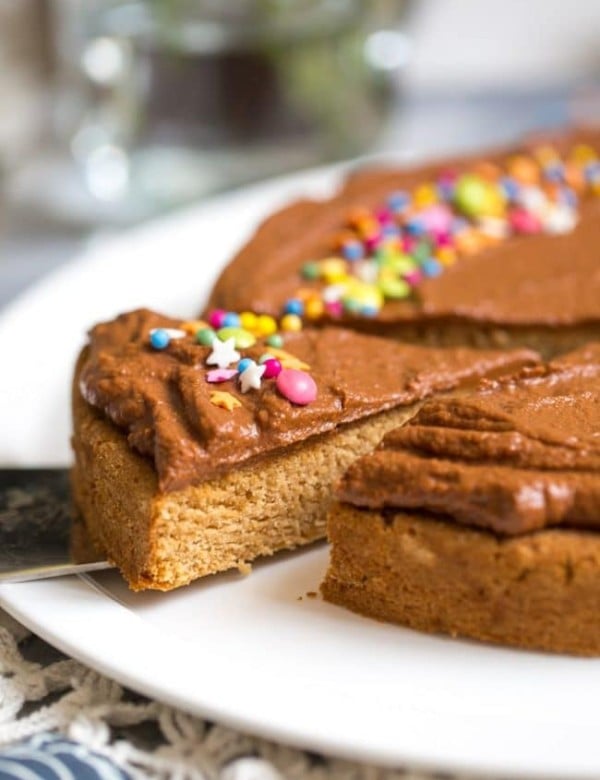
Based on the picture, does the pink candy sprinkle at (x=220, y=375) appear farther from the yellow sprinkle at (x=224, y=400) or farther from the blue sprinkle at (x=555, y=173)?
the blue sprinkle at (x=555, y=173)

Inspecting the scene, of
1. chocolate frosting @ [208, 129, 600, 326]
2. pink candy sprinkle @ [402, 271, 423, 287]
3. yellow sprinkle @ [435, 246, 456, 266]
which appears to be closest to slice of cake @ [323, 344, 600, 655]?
chocolate frosting @ [208, 129, 600, 326]

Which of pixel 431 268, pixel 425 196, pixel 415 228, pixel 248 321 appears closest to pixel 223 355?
pixel 248 321

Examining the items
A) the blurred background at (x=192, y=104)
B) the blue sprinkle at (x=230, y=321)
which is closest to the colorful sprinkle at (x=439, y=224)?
the blue sprinkle at (x=230, y=321)

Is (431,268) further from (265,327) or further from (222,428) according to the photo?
(222,428)

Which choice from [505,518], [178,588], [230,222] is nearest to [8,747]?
[178,588]

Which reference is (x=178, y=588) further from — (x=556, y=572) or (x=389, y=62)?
(x=389, y=62)

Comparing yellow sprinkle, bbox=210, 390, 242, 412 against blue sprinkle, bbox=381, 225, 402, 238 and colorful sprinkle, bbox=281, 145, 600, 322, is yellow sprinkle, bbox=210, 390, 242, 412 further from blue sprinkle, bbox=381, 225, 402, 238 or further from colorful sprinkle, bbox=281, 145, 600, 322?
A: blue sprinkle, bbox=381, 225, 402, 238
